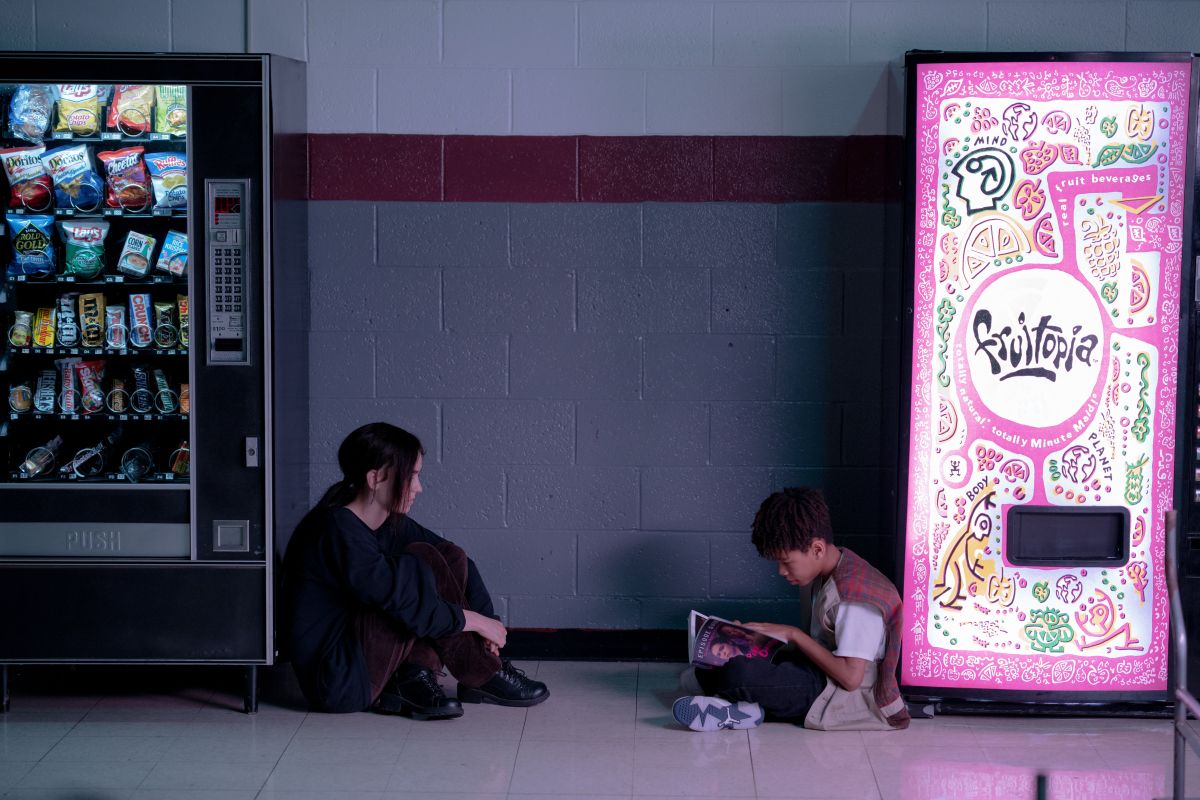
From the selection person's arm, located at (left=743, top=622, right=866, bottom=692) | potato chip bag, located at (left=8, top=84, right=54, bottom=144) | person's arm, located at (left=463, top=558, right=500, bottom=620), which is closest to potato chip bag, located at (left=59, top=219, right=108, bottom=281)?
potato chip bag, located at (left=8, top=84, right=54, bottom=144)

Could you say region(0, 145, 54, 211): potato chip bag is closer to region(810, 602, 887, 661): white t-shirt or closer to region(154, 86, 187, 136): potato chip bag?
region(154, 86, 187, 136): potato chip bag

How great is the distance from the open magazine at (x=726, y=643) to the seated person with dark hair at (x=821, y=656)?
0.05 meters

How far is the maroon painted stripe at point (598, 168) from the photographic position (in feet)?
12.8

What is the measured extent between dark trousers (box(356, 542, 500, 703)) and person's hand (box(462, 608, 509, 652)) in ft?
0.15

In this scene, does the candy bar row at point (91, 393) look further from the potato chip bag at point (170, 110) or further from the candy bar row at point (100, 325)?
the potato chip bag at point (170, 110)

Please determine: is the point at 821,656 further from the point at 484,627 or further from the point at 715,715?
the point at 484,627

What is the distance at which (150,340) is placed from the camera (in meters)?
3.57

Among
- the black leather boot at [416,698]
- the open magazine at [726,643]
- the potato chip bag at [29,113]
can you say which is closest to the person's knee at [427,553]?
the black leather boot at [416,698]

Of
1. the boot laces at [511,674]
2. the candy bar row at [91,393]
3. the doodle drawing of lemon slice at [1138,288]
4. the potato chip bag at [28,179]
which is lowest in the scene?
the boot laces at [511,674]

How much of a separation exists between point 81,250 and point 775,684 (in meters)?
2.31

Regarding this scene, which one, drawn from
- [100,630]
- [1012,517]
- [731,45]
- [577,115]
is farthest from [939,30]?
[100,630]

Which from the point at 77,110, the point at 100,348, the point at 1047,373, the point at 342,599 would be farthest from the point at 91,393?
the point at 1047,373

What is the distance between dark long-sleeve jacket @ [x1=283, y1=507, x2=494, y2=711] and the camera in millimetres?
3330

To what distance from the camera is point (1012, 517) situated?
341 centimetres
